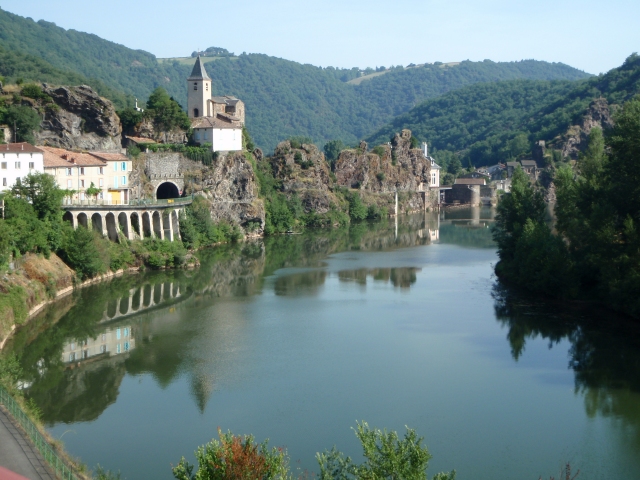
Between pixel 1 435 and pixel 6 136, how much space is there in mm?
33976

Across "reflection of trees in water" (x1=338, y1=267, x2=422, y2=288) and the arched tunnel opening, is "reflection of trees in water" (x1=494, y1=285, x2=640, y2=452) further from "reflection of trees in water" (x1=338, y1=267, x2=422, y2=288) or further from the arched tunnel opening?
the arched tunnel opening

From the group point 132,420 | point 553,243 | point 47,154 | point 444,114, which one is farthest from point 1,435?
point 444,114

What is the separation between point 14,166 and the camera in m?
42.2

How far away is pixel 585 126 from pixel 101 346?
312 feet

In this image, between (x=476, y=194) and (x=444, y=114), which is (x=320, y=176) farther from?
(x=444, y=114)

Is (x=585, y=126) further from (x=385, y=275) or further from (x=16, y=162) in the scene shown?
(x=16, y=162)

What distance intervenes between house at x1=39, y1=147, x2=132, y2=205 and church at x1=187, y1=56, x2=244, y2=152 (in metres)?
10.1

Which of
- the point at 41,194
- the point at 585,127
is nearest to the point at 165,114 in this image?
the point at 41,194

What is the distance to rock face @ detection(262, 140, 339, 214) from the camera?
7281cm

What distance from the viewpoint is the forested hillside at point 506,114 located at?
124 metres

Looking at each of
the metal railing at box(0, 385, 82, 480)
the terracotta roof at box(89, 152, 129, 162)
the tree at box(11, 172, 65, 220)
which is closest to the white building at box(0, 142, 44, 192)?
the tree at box(11, 172, 65, 220)

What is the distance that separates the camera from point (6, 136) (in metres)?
48.2

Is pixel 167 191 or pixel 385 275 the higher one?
pixel 167 191

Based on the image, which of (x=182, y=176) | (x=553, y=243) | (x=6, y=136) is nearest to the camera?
(x=553, y=243)
